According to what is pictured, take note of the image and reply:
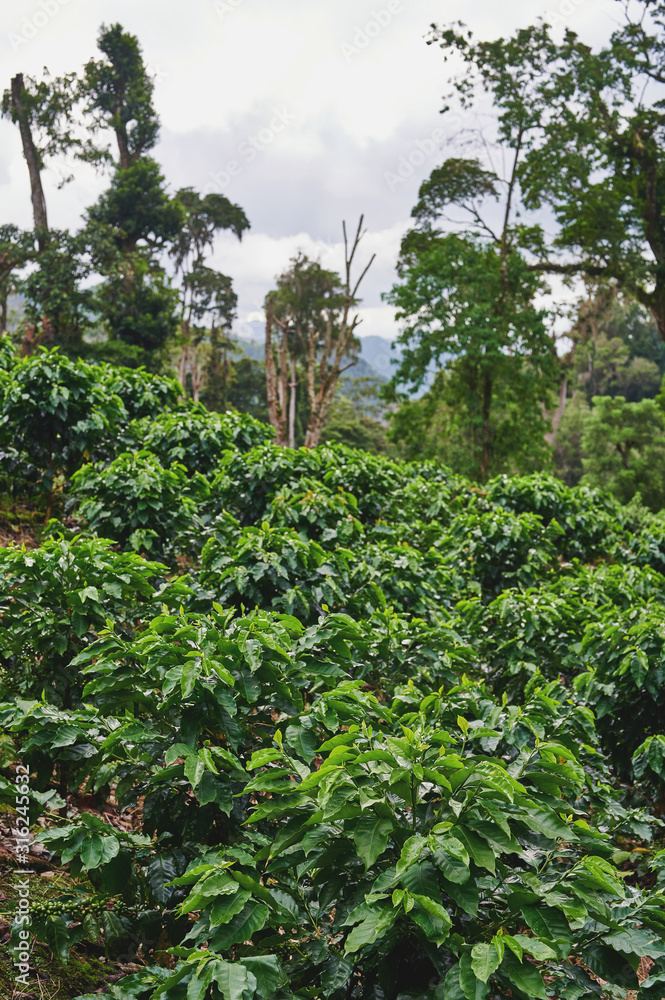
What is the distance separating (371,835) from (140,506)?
328 cm

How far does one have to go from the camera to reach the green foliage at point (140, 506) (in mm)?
4609

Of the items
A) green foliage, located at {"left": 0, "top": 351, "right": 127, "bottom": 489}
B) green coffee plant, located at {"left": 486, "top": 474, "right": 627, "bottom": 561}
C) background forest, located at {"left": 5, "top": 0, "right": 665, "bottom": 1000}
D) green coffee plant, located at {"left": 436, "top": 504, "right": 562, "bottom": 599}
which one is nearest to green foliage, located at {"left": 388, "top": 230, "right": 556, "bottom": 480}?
background forest, located at {"left": 5, "top": 0, "right": 665, "bottom": 1000}

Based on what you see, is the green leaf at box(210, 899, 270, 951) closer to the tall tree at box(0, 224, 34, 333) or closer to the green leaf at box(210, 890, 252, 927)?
the green leaf at box(210, 890, 252, 927)

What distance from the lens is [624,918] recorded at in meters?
1.85

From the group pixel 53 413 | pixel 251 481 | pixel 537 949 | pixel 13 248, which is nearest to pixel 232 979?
pixel 537 949

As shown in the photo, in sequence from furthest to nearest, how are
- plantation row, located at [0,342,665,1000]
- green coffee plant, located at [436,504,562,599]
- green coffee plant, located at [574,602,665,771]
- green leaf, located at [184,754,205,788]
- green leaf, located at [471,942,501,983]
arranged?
green coffee plant, located at [436,504,562,599], green coffee plant, located at [574,602,665,771], green leaf, located at [184,754,205,788], plantation row, located at [0,342,665,1000], green leaf, located at [471,942,501,983]

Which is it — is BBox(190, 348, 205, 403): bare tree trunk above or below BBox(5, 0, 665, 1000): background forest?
above

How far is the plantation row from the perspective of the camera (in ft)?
5.53

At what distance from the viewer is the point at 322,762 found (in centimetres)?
322

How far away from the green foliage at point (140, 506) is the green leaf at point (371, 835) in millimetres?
3021

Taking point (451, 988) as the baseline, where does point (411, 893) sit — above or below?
above

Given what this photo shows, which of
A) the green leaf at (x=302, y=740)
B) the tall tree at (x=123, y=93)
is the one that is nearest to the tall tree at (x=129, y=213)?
the tall tree at (x=123, y=93)

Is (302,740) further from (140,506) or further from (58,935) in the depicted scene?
(140,506)

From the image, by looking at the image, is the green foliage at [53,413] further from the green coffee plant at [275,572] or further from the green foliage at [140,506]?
the green coffee plant at [275,572]
